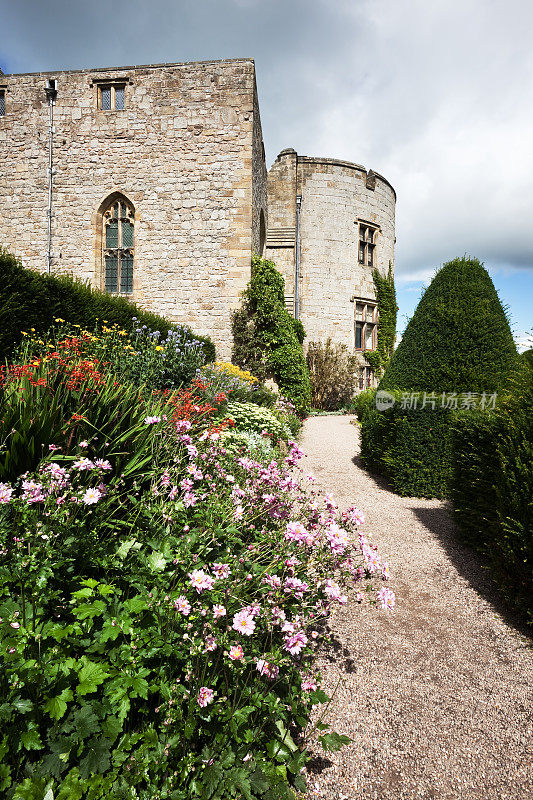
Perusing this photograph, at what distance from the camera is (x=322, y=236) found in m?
15.5

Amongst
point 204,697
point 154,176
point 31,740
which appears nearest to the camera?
point 31,740

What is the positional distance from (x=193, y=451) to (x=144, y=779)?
1.35 metres

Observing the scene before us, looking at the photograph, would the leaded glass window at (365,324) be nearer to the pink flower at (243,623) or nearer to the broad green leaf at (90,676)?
the pink flower at (243,623)

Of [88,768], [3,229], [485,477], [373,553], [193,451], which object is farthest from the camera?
[3,229]

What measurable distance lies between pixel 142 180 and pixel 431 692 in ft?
39.2

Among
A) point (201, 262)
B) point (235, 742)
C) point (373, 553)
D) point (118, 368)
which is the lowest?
point (235, 742)

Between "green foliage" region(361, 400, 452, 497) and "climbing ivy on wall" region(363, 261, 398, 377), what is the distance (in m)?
12.1

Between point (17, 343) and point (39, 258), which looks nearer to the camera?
point (17, 343)

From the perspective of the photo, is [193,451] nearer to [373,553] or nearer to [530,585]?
[373,553]

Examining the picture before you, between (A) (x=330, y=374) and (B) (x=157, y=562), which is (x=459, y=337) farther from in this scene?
(A) (x=330, y=374)

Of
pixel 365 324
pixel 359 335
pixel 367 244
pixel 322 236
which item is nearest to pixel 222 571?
pixel 322 236

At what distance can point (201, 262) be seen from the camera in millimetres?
10039

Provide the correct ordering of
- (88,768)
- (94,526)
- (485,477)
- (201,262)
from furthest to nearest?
1. (201,262)
2. (485,477)
3. (94,526)
4. (88,768)

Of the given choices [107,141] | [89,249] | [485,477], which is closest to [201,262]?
[89,249]
